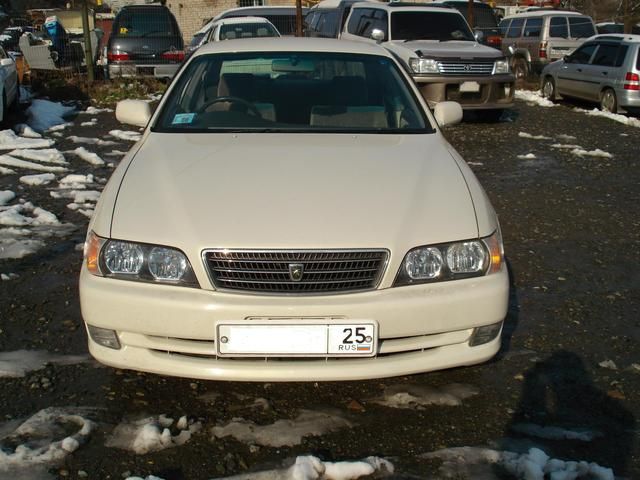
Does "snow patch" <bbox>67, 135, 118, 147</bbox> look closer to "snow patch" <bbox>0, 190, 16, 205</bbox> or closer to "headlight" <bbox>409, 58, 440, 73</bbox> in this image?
"snow patch" <bbox>0, 190, 16, 205</bbox>

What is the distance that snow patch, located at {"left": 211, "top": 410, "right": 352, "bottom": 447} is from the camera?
289 centimetres

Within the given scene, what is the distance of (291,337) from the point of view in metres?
2.77

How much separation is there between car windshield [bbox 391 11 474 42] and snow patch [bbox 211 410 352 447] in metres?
10.1

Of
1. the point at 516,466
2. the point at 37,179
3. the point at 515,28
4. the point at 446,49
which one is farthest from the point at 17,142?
the point at 515,28

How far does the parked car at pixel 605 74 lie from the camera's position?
12.5 metres

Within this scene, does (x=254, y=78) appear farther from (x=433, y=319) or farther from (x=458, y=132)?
(x=458, y=132)

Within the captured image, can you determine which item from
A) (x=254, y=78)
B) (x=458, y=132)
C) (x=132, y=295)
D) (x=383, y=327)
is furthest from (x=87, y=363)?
(x=458, y=132)

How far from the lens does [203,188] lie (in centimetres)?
320

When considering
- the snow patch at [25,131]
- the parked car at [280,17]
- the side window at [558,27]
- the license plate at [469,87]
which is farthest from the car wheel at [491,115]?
the parked car at [280,17]

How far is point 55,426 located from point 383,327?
4.53 ft

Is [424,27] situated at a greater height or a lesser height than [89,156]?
greater

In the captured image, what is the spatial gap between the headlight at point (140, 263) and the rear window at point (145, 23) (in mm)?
12751

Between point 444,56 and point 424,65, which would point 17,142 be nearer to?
point 424,65

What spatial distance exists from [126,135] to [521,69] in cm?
1184
